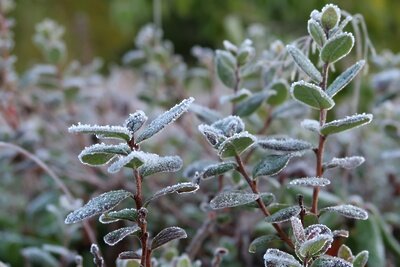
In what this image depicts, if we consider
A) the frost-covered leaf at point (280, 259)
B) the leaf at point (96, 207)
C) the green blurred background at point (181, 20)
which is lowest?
the frost-covered leaf at point (280, 259)

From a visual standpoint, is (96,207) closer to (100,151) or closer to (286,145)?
(100,151)

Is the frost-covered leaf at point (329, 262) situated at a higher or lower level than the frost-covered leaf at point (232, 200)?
lower

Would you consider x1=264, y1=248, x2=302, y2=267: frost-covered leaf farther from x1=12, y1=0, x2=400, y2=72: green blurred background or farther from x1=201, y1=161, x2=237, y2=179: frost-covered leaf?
x1=12, y1=0, x2=400, y2=72: green blurred background

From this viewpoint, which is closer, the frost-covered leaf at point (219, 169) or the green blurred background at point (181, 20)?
the frost-covered leaf at point (219, 169)

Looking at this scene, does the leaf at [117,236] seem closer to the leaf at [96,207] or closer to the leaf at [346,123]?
the leaf at [96,207]

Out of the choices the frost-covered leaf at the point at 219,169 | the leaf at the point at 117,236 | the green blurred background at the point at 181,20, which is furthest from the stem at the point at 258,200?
the green blurred background at the point at 181,20
